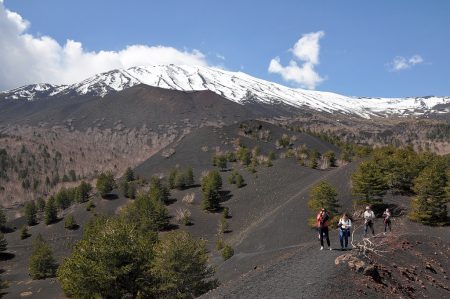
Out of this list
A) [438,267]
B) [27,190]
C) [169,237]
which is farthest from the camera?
[27,190]

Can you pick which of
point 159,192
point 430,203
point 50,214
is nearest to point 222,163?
point 159,192

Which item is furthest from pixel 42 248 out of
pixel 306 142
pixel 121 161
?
pixel 121 161

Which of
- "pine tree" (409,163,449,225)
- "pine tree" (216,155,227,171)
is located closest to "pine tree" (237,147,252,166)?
"pine tree" (216,155,227,171)

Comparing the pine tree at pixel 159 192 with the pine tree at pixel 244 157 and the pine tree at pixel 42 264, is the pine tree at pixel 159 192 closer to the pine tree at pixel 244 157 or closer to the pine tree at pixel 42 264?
the pine tree at pixel 42 264

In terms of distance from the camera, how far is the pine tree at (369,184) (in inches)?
1396

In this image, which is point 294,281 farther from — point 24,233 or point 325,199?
point 24,233

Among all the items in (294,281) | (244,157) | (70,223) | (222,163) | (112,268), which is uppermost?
(244,157)

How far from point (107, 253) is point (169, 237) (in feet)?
12.8

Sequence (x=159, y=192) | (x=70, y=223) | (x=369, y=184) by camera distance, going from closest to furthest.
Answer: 1. (x=369, y=184)
2. (x=159, y=192)
3. (x=70, y=223)

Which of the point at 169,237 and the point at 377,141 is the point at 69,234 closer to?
the point at 169,237

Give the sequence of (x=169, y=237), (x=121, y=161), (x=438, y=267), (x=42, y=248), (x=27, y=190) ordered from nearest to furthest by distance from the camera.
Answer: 1. (x=438, y=267)
2. (x=169, y=237)
3. (x=42, y=248)
4. (x=27, y=190)
5. (x=121, y=161)

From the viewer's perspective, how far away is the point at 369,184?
3550 cm

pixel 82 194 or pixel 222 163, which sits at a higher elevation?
pixel 222 163

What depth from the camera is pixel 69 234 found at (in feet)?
198
